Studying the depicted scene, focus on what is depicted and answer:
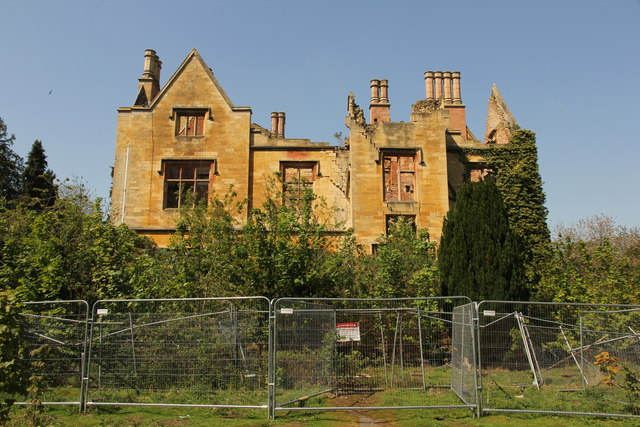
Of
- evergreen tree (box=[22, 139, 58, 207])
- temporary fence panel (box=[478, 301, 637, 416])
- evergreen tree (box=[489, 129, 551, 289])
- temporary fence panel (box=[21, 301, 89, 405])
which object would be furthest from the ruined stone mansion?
evergreen tree (box=[22, 139, 58, 207])

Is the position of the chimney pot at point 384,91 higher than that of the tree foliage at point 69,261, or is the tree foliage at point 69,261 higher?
the chimney pot at point 384,91

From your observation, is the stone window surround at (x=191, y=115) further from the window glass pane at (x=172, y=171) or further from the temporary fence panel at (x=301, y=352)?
the temporary fence panel at (x=301, y=352)

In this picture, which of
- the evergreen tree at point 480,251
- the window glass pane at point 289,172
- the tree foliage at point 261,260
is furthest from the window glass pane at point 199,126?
the evergreen tree at point 480,251

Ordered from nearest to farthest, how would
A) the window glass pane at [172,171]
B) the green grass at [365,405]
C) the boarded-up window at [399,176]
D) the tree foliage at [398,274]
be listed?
the green grass at [365,405], the tree foliage at [398,274], the boarded-up window at [399,176], the window glass pane at [172,171]

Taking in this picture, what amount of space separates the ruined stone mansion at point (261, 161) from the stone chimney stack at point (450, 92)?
5674 millimetres

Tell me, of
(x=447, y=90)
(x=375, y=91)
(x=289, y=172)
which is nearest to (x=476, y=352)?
(x=289, y=172)

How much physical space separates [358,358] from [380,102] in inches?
835

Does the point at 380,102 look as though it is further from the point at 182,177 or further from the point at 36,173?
the point at 36,173

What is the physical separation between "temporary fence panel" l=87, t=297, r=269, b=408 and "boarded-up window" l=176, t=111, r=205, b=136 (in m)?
14.4

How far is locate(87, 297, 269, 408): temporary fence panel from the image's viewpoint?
899cm

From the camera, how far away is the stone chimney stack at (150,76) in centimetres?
2475

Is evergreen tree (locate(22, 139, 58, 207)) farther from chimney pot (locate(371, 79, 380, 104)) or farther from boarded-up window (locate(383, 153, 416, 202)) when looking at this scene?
boarded-up window (locate(383, 153, 416, 202))

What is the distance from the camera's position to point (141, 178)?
2192 cm

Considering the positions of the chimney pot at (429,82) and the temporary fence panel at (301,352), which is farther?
the chimney pot at (429,82)
